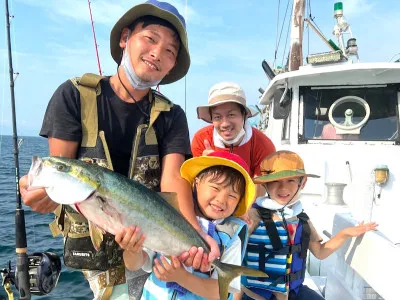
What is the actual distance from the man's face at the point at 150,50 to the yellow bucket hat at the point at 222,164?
675mm

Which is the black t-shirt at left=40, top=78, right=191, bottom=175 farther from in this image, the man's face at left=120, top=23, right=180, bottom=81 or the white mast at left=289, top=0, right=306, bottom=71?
the white mast at left=289, top=0, right=306, bottom=71

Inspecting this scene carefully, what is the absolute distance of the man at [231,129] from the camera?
371cm

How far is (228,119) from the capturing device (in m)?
3.79

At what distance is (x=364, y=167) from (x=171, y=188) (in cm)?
435

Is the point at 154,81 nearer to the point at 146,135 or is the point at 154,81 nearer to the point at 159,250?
the point at 146,135

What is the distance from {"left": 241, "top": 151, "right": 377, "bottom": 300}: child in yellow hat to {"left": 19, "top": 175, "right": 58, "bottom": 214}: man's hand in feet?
5.64

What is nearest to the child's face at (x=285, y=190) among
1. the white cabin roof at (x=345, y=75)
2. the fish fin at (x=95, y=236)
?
the fish fin at (x=95, y=236)

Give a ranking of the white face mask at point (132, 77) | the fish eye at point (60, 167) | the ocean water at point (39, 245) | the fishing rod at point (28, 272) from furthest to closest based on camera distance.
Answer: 1. the ocean water at point (39, 245)
2. the fishing rod at point (28, 272)
3. the white face mask at point (132, 77)
4. the fish eye at point (60, 167)

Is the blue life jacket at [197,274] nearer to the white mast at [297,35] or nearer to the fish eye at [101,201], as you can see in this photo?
the fish eye at [101,201]

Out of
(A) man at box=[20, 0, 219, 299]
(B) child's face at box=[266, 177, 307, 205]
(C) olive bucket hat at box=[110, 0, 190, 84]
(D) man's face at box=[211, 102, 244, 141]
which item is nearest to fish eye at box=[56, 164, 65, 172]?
(A) man at box=[20, 0, 219, 299]

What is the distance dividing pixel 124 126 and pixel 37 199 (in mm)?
778

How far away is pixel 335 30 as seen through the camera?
820 centimetres

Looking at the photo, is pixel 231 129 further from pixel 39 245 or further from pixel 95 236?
pixel 39 245

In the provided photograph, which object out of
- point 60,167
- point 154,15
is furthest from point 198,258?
point 154,15
